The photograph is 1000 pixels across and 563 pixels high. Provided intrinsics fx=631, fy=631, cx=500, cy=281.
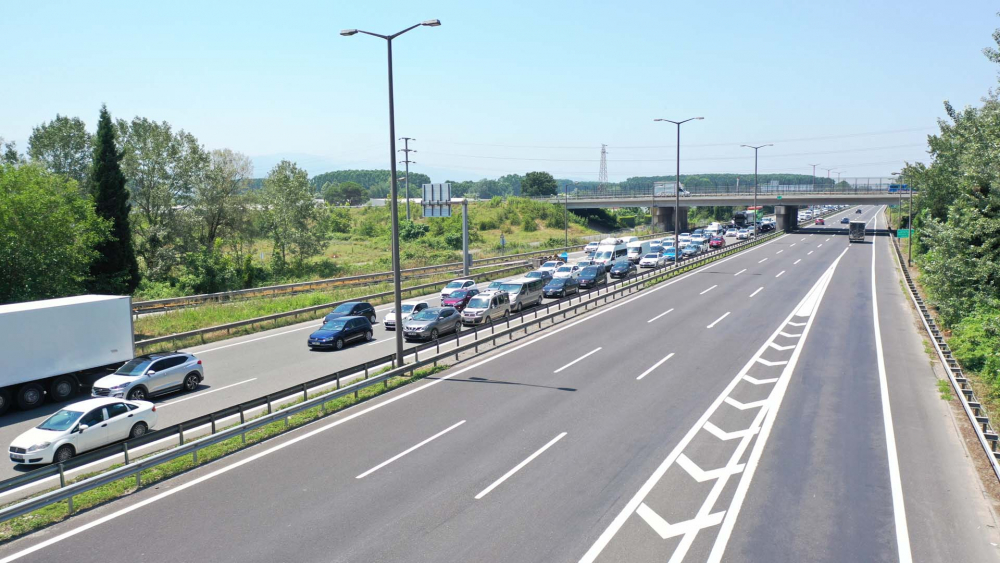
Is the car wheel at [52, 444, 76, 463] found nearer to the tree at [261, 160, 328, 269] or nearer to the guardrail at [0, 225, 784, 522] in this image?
the guardrail at [0, 225, 784, 522]

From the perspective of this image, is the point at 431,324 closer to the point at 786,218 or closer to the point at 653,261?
the point at 653,261

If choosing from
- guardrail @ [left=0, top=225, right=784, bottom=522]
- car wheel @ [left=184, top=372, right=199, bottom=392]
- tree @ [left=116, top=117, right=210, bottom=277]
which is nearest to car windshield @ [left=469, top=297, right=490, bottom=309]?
guardrail @ [left=0, top=225, right=784, bottom=522]

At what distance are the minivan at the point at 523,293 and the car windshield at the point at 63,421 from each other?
72.1ft

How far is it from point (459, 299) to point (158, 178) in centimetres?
3334

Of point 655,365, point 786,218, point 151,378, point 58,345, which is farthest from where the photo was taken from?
point 786,218

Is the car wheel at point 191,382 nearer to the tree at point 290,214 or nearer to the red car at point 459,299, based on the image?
the red car at point 459,299

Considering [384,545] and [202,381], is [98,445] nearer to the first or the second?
[202,381]

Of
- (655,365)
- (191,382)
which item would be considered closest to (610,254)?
(655,365)

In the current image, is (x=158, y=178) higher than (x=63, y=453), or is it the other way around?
(x=158, y=178)

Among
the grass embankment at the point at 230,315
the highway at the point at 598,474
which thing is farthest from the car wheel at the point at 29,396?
the grass embankment at the point at 230,315

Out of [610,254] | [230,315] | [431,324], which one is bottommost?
[230,315]

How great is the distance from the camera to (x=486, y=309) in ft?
103

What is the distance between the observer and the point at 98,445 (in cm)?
1533

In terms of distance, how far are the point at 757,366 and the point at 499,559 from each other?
50.2ft
